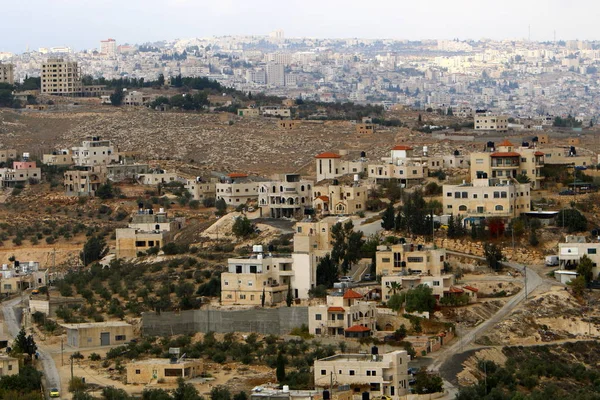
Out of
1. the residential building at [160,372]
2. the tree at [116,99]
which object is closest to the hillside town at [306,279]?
the residential building at [160,372]

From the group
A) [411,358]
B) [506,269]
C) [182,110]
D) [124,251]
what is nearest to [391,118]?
[182,110]

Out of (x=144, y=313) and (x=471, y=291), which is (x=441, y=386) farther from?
(x=144, y=313)

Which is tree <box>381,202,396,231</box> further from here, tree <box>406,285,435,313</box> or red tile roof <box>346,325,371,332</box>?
red tile roof <box>346,325,371,332</box>

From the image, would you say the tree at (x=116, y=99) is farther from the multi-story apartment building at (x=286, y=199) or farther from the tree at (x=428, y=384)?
the tree at (x=428, y=384)

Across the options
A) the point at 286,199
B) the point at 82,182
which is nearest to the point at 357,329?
the point at 286,199

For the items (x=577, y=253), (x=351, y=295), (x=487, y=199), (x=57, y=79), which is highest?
(x=57, y=79)

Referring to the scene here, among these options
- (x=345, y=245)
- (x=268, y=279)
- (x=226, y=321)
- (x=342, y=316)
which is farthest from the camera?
(x=345, y=245)

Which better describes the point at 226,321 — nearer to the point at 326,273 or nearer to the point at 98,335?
the point at 98,335
